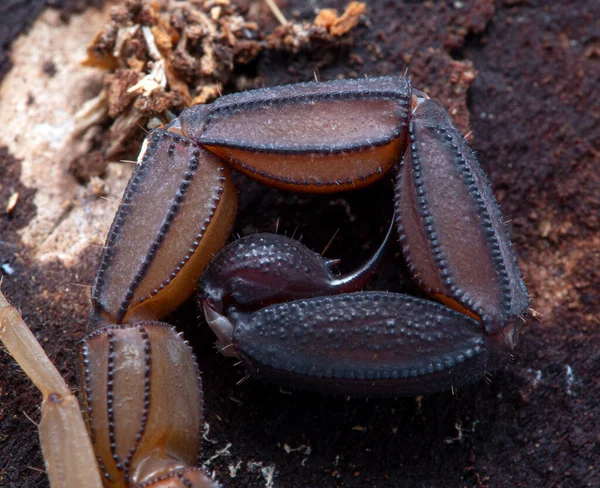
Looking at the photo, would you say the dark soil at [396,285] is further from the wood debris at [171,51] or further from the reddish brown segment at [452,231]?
the reddish brown segment at [452,231]

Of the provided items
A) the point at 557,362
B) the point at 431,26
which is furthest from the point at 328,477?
the point at 431,26

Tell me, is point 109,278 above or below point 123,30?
below

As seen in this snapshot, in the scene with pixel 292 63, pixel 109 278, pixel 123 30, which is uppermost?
pixel 123 30

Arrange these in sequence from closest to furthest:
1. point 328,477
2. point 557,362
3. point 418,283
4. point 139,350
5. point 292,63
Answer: point 139,350
point 418,283
point 328,477
point 557,362
point 292,63

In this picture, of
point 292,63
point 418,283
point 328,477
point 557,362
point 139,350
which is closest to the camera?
point 139,350

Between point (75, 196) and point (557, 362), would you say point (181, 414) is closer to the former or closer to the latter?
point (75, 196)

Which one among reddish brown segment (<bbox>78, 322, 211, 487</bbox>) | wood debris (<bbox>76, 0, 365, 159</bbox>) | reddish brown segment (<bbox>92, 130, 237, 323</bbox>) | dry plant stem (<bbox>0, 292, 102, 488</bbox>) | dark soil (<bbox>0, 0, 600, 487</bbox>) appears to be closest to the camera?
dry plant stem (<bbox>0, 292, 102, 488</bbox>)

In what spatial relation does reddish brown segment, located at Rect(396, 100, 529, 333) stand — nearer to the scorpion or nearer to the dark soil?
the scorpion

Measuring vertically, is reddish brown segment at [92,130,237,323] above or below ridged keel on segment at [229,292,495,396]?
above

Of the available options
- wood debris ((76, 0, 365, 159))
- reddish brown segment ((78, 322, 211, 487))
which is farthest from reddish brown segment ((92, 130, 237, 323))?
wood debris ((76, 0, 365, 159))
